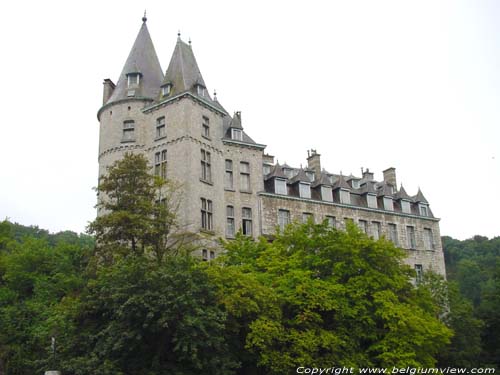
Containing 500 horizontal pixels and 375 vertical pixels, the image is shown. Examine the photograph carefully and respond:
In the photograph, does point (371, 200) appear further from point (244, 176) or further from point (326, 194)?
point (244, 176)

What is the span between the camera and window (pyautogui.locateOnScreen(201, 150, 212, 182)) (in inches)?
1492

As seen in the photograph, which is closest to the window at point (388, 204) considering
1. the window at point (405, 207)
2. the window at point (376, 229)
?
the window at point (405, 207)

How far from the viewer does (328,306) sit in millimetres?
26016

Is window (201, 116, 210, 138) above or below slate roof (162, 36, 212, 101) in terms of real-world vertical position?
below

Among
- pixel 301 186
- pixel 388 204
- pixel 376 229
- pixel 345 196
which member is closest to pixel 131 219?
pixel 301 186

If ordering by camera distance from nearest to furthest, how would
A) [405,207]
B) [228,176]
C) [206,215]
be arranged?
[206,215] → [228,176] → [405,207]

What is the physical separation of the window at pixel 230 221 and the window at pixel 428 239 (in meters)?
20.3

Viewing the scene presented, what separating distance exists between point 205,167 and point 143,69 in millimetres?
9516

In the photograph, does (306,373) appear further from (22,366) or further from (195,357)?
(22,366)

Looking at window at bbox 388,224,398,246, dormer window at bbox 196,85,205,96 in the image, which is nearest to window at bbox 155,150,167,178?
dormer window at bbox 196,85,205,96

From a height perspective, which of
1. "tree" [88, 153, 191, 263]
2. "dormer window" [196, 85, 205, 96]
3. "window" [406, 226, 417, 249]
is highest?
"dormer window" [196, 85, 205, 96]

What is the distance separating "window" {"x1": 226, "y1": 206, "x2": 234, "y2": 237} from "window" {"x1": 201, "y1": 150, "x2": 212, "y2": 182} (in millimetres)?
2719

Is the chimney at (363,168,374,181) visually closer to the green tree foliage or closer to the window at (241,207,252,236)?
the window at (241,207,252,236)

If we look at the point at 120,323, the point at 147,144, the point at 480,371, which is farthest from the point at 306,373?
the point at 147,144
